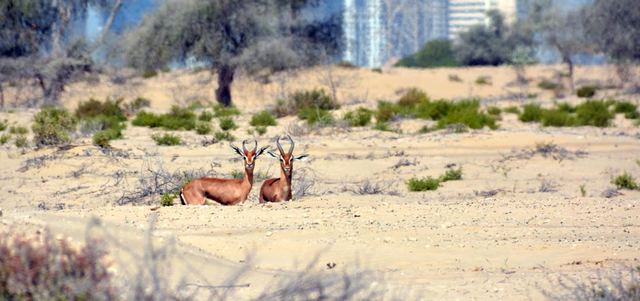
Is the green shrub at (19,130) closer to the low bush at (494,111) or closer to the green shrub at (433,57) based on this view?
the low bush at (494,111)

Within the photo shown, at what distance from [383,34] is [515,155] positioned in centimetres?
5724

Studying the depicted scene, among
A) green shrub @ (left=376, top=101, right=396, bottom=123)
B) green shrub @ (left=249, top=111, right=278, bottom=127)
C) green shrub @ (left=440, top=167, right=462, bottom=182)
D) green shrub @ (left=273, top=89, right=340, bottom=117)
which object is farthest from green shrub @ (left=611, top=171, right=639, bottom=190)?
green shrub @ (left=273, top=89, right=340, bottom=117)

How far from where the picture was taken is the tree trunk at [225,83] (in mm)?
41469

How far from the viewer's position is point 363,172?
19.6m

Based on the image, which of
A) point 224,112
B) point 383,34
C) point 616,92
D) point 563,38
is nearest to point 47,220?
point 224,112

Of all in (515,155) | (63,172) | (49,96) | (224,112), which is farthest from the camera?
(49,96)

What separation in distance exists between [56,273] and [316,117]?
21.6 metres

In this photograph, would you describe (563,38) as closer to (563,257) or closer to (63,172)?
(63,172)

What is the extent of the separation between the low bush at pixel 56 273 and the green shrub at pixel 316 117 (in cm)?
1917

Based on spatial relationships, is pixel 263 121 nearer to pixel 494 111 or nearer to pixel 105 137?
pixel 494 111

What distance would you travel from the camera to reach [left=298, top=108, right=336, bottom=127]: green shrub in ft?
84.5

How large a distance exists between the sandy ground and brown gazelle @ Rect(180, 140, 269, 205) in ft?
2.05

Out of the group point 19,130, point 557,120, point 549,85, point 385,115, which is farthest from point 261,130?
point 549,85

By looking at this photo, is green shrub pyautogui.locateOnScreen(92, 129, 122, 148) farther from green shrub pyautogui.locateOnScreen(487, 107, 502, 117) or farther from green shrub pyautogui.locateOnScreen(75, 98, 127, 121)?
green shrub pyautogui.locateOnScreen(487, 107, 502, 117)
